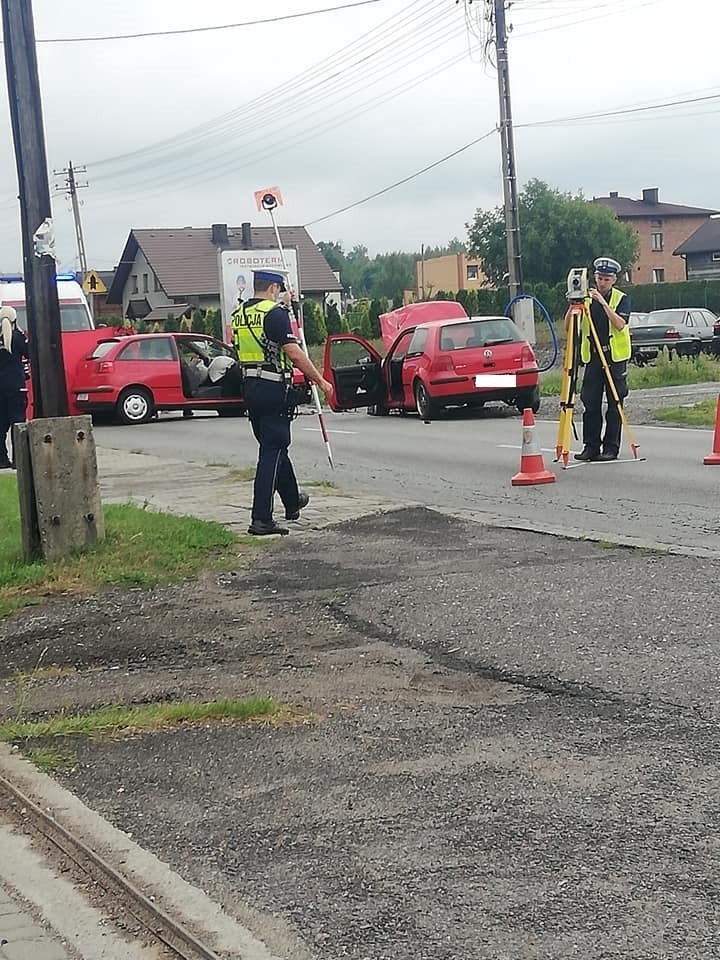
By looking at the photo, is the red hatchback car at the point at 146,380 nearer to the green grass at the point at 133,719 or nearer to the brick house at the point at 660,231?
the green grass at the point at 133,719

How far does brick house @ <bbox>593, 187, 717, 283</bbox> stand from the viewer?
108 meters

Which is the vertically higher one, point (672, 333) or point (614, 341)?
point (614, 341)

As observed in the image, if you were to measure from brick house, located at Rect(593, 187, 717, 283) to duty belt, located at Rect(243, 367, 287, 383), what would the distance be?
3962 inches

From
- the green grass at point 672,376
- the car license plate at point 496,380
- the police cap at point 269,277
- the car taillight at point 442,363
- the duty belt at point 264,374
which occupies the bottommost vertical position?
the green grass at point 672,376

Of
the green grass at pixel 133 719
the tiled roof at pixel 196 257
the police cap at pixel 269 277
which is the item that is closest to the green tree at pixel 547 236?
the tiled roof at pixel 196 257

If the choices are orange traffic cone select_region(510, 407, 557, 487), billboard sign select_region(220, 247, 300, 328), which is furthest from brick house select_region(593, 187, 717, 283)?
orange traffic cone select_region(510, 407, 557, 487)

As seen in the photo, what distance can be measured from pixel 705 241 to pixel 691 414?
264 feet

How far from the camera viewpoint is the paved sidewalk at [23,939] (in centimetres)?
350

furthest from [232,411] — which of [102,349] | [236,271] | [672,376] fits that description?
[236,271]

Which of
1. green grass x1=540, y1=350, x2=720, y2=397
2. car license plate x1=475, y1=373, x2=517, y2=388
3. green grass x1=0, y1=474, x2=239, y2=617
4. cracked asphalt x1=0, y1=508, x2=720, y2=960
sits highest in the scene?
car license plate x1=475, y1=373, x2=517, y2=388

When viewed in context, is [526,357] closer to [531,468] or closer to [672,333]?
[531,468]

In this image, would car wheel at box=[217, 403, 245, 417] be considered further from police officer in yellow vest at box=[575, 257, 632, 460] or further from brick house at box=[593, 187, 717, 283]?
brick house at box=[593, 187, 717, 283]

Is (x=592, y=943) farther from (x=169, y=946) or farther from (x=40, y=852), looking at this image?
(x=40, y=852)

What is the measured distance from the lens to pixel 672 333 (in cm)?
3991
